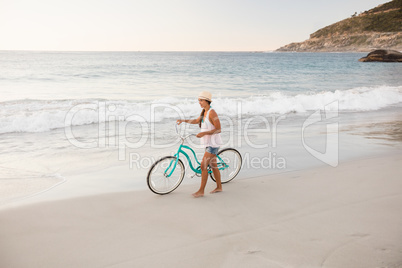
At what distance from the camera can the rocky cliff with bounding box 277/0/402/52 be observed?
12075cm

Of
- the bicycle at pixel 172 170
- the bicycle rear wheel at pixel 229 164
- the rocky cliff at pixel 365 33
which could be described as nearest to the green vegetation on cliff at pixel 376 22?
the rocky cliff at pixel 365 33

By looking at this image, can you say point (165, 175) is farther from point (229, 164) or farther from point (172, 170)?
point (229, 164)

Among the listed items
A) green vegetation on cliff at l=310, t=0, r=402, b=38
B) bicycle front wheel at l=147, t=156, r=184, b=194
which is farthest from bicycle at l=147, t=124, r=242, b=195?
green vegetation on cliff at l=310, t=0, r=402, b=38

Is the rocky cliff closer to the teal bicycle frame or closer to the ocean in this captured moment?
the ocean

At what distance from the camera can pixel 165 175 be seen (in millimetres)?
5453

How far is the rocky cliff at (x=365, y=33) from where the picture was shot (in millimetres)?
120750

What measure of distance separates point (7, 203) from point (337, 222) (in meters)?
5.38

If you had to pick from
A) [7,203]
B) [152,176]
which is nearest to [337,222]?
[152,176]

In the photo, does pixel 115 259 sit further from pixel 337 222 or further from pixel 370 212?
pixel 370 212

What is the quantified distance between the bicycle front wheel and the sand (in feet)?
0.55

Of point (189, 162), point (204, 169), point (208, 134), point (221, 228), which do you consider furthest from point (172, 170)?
point (221, 228)

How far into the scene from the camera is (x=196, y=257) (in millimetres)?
3551

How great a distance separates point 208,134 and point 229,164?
1.27m

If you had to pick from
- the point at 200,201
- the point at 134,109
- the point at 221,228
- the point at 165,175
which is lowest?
the point at 221,228
